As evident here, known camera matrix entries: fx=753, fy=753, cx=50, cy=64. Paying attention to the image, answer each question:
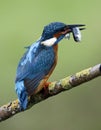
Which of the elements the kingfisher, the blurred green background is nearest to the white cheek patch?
the kingfisher

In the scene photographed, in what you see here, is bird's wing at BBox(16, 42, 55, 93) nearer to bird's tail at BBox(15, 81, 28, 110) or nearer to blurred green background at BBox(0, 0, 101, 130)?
bird's tail at BBox(15, 81, 28, 110)

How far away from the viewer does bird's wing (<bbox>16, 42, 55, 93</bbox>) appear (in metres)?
2.65

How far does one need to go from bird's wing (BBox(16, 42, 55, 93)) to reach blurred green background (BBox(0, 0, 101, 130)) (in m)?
1.43

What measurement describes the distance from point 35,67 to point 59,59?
6.19 feet

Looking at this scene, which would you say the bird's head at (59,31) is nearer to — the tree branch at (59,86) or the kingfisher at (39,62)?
the kingfisher at (39,62)

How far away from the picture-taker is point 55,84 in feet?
8.66

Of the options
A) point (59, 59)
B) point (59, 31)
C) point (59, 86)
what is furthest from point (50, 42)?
point (59, 59)

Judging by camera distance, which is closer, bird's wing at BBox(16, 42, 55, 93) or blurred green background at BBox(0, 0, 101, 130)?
bird's wing at BBox(16, 42, 55, 93)

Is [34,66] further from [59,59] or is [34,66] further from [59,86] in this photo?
[59,59]

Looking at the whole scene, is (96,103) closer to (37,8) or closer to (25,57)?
(37,8)

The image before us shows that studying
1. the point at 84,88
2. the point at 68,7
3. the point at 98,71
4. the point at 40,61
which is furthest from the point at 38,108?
the point at 98,71

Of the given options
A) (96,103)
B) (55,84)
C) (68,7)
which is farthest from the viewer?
(68,7)

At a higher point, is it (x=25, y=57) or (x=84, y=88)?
(x=25, y=57)

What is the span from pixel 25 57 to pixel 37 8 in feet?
7.13
